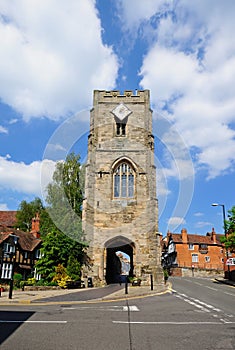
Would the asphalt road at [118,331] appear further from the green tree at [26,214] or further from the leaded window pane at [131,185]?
the green tree at [26,214]

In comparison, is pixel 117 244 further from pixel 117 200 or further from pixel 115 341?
pixel 115 341

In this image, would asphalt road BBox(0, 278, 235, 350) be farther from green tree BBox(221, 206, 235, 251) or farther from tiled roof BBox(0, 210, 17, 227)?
tiled roof BBox(0, 210, 17, 227)

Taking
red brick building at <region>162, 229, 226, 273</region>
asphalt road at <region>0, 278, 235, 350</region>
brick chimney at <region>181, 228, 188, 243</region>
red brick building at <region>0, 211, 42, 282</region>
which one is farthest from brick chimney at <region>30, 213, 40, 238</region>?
brick chimney at <region>181, 228, 188, 243</region>

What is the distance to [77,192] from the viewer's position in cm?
3138

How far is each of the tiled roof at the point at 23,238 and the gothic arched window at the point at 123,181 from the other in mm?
11318

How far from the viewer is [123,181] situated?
27172 mm

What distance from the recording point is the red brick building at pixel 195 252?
171ft

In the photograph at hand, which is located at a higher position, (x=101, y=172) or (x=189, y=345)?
(x=101, y=172)

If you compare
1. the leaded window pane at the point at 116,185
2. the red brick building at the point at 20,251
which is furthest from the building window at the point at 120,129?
the red brick building at the point at 20,251

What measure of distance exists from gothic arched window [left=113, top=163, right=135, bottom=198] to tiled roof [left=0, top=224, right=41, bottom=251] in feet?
37.1

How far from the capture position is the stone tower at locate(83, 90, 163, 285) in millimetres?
24594

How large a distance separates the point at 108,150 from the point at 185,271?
2894cm

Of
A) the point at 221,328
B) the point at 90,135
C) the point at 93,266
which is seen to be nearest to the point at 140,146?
the point at 90,135

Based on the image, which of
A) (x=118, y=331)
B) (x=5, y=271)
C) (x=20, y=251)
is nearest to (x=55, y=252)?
(x=5, y=271)
